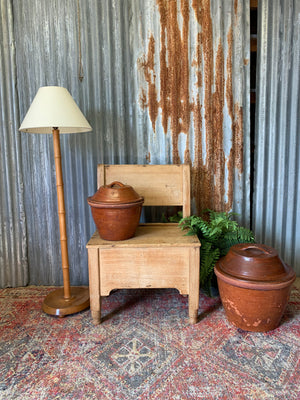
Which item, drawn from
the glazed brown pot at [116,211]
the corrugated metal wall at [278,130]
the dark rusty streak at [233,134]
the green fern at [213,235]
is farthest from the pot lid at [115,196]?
the corrugated metal wall at [278,130]

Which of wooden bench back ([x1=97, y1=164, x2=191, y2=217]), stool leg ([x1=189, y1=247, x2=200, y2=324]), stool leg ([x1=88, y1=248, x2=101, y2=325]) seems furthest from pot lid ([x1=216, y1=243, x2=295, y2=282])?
stool leg ([x1=88, y1=248, x2=101, y2=325])

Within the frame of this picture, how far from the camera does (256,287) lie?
200cm

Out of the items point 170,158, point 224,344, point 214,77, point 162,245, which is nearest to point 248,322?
point 224,344

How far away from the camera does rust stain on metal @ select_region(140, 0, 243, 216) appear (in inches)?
104

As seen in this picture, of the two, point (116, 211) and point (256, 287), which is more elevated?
point (116, 211)

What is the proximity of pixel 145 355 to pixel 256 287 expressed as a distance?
34.0 inches

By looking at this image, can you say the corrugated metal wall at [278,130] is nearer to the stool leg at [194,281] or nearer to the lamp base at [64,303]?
the stool leg at [194,281]

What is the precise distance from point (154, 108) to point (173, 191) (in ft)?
2.66

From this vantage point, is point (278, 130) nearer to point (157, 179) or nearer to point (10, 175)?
point (157, 179)

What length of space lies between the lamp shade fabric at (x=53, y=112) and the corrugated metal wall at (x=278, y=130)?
68.3 inches

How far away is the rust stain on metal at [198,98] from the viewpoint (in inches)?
104

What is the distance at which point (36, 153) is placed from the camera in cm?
283


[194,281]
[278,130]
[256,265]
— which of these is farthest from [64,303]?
[278,130]

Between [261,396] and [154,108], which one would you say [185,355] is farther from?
[154,108]
